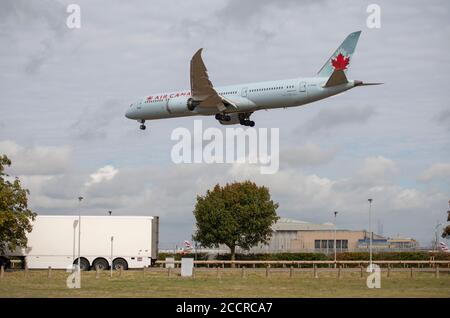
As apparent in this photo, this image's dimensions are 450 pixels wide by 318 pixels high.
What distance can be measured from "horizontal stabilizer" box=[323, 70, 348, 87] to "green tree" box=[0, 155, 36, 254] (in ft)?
66.2

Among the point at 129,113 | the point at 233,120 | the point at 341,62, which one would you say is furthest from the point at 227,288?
the point at 129,113

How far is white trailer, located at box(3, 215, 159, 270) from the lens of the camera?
2159 inches

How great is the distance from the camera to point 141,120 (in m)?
63.8

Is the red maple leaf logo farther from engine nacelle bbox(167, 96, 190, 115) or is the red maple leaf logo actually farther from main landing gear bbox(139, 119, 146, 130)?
main landing gear bbox(139, 119, 146, 130)

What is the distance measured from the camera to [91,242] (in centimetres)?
5522

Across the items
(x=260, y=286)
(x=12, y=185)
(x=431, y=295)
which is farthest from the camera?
(x=12, y=185)

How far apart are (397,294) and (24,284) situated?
50.2ft

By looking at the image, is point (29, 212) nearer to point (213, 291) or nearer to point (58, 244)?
point (58, 244)

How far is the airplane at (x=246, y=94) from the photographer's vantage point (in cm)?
5347

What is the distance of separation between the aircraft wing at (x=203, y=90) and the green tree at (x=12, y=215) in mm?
13043

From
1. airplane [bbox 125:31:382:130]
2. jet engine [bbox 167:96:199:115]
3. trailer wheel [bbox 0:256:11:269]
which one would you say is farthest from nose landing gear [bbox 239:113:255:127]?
trailer wheel [bbox 0:256:11:269]

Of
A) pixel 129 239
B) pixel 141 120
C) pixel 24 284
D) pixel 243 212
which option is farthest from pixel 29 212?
pixel 243 212

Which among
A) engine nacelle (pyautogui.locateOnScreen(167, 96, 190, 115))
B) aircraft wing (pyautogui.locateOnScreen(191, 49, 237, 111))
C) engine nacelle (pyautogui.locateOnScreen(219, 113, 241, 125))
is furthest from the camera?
engine nacelle (pyautogui.locateOnScreen(219, 113, 241, 125))

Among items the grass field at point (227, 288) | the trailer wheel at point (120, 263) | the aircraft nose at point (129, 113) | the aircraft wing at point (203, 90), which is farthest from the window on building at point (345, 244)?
the grass field at point (227, 288)
